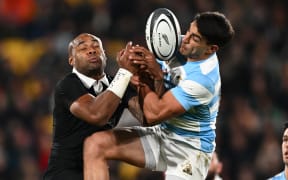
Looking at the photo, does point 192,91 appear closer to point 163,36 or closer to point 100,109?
point 163,36

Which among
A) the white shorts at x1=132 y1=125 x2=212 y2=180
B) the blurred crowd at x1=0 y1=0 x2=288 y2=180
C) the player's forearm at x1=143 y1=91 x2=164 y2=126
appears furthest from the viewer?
the blurred crowd at x1=0 y1=0 x2=288 y2=180

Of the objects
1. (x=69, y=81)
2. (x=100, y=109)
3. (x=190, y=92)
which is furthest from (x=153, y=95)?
(x=69, y=81)

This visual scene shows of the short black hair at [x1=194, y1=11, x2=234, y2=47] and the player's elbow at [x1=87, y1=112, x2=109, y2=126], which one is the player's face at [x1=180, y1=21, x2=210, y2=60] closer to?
the short black hair at [x1=194, y1=11, x2=234, y2=47]

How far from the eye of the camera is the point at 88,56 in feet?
21.5

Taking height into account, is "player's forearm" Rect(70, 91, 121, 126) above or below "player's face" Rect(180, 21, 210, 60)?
A: below

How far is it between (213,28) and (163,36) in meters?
0.33

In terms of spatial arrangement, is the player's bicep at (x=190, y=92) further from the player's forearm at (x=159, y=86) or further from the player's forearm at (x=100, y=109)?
the player's forearm at (x=100, y=109)

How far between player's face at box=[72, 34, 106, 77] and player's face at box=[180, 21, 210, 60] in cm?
58

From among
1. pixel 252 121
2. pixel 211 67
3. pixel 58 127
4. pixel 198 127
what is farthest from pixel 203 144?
pixel 252 121

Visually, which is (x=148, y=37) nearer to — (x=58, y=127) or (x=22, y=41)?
(x=58, y=127)

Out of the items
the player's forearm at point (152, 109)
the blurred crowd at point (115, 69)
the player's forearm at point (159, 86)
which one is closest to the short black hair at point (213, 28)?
the player's forearm at point (159, 86)

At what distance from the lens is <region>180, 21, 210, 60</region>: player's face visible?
638 cm

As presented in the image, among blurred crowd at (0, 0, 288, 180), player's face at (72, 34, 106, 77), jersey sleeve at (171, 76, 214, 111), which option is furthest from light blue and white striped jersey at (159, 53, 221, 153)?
blurred crowd at (0, 0, 288, 180)

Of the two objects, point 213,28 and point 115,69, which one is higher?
point 213,28
